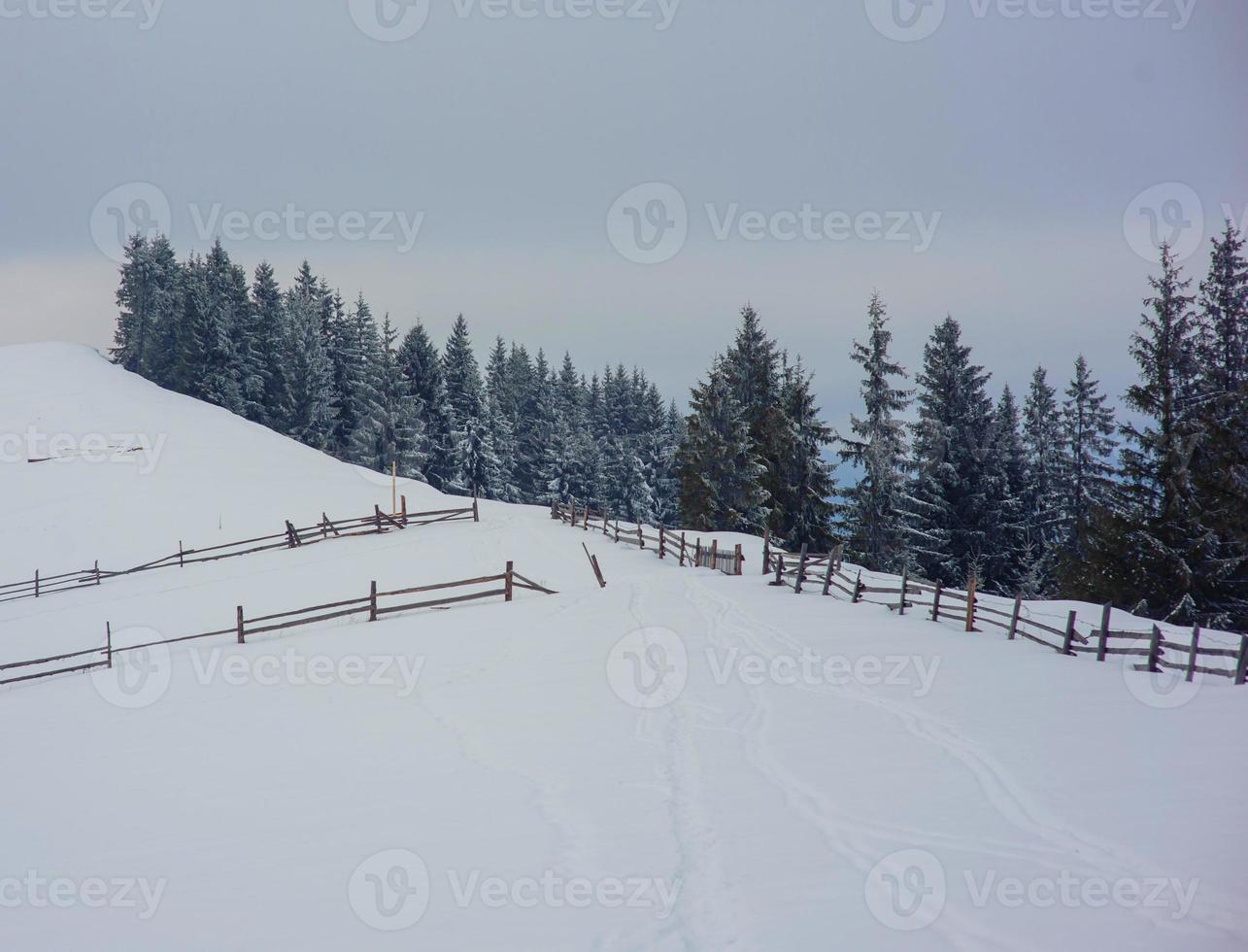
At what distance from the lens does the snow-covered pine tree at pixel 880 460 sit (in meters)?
42.4

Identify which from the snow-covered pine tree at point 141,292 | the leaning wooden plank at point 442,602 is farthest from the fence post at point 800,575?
the snow-covered pine tree at point 141,292

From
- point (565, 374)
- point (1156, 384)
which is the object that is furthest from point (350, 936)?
point (565, 374)

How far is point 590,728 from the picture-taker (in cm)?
1192

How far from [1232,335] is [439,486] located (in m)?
58.2

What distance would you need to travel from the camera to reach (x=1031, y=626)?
21594mm

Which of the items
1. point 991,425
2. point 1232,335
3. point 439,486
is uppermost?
point 1232,335

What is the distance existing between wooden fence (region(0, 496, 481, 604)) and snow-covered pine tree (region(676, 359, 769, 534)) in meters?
13.9

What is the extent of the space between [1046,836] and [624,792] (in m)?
4.43

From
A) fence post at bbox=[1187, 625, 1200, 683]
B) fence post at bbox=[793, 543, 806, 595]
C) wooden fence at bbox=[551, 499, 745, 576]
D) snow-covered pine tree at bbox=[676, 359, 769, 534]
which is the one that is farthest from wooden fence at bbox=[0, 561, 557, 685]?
snow-covered pine tree at bbox=[676, 359, 769, 534]

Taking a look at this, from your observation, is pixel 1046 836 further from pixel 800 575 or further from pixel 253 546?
pixel 253 546

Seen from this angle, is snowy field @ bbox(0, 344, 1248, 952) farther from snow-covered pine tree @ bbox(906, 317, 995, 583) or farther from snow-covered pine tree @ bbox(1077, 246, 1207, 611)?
snow-covered pine tree @ bbox(906, 317, 995, 583)

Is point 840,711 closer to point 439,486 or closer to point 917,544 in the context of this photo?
point 917,544

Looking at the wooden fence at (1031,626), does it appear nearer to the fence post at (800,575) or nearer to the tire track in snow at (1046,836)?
the fence post at (800,575)

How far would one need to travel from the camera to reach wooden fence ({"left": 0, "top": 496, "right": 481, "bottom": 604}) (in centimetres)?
3269
